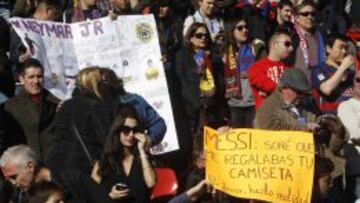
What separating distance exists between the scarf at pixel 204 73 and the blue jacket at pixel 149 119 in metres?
1.53

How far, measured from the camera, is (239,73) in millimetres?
11484

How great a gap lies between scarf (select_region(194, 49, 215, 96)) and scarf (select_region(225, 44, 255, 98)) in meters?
0.23

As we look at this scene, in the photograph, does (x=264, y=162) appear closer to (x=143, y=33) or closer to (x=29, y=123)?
(x=29, y=123)

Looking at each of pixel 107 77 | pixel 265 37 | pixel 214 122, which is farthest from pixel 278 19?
pixel 107 77

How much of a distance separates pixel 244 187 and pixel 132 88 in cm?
237

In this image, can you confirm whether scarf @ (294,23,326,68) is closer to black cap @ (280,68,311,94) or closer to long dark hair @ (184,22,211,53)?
long dark hair @ (184,22,211,53)

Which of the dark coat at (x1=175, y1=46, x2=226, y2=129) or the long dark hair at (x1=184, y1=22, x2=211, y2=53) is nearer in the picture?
the dark coat at (x1=175, y1=46, x2=226, y2=129)

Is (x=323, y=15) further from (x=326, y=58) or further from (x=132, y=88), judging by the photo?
(x=132, y=88)

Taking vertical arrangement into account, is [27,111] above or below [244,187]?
above

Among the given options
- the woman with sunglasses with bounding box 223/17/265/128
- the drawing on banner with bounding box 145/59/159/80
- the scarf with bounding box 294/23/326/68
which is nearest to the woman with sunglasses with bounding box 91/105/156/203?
the drawing on banner with bounding box 145/59/159/80

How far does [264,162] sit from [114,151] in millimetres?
1259

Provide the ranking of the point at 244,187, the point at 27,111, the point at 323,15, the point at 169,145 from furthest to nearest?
the point at 323,15, the point at 169,145, the point at 27,111, the point at 244,187

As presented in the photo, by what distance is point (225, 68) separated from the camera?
452 inches

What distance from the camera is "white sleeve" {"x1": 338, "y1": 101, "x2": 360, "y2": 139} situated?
1024 cm
